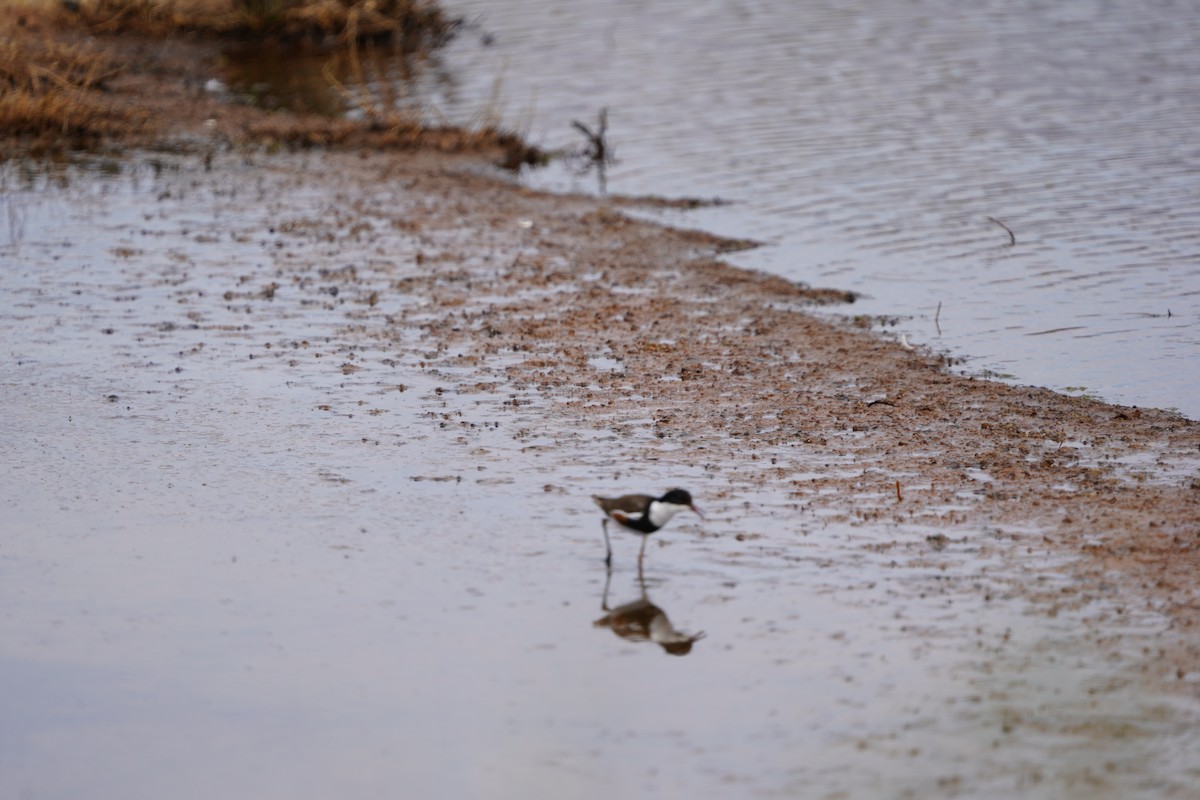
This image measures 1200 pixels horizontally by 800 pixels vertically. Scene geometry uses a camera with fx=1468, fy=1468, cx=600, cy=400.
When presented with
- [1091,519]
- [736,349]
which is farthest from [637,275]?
[1091,519]

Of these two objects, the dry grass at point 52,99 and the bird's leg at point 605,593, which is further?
the dry grass at point 52,99

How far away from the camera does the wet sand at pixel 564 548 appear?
6332 millimetres

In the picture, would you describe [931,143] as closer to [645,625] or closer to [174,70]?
[174,70]

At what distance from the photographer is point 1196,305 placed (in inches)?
522

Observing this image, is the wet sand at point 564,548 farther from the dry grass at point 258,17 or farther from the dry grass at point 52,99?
the dry grass at point 258,17

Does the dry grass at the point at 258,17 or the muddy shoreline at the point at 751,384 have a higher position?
the dry grass at the point at 258,17

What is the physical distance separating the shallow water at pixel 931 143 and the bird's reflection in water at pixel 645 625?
5.03 metres

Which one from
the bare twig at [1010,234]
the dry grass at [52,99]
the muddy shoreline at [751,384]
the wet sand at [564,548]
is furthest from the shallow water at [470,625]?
the dry grass at [52,99]

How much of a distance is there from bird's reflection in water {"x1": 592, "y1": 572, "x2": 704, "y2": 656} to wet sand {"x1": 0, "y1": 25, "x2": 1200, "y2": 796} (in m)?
0.07

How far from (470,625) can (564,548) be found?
1022 millimetres

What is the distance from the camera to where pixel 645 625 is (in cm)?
736

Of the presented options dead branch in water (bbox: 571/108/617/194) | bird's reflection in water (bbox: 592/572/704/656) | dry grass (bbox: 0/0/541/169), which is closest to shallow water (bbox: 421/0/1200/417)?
dead branch in water (bbox: 571/108/617/194)

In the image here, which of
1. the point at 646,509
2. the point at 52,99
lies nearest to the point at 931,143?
the point at 52,99

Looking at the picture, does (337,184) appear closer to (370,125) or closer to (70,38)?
(370,125)
